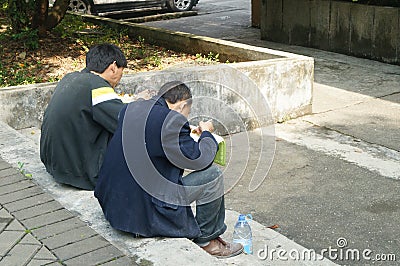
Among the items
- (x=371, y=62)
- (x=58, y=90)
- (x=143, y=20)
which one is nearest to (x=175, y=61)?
(x=371, y=62)

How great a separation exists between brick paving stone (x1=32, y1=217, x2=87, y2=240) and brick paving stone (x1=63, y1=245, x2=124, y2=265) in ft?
1.30

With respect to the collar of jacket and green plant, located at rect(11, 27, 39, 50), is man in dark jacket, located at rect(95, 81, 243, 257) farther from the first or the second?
green plant, located at rect(11, 27, 39, 50)

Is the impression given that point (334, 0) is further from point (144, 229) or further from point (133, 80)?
point (144, 229)

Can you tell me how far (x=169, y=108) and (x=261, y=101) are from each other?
4.18 meters

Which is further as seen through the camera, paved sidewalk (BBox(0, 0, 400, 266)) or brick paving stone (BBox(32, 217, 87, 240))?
brick paving stone (BBox(32, 217, 87, 240))

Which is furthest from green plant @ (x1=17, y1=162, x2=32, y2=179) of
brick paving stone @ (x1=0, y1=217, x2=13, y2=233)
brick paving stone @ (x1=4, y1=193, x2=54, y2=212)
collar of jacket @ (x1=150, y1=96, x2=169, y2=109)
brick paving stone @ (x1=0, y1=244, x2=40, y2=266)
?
collar of jacket @ (x1=150, y1=96, x2=169, y2=109)

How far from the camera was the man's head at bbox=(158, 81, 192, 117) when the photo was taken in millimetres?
3986

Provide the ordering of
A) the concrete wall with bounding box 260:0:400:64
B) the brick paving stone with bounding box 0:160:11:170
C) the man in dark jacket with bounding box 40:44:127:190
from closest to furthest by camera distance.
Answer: the man in dark jacket with bounding box 40:44:127:190 → the brick paving stone with bounding box 0:160:11:170 → the concrete wall with bounding box 260:0:400:64

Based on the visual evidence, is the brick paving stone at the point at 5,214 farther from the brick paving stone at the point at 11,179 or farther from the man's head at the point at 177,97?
the man's head at the point at 177,97

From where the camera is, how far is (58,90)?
16.4 ft

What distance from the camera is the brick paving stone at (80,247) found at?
3.72 metres

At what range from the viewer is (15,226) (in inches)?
163

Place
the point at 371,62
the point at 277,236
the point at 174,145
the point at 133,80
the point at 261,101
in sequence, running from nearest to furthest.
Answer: the point at 174,145 < the point at 277,236 < the point at 133,80 < the point at 261,101 < the point at 371,62

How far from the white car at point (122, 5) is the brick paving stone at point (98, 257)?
12.6m
